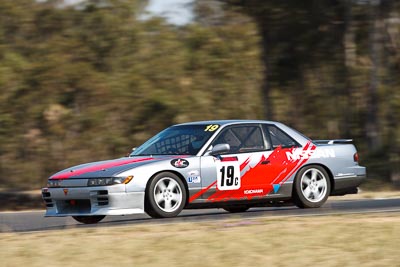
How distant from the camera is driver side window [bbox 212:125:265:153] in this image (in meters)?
12.3

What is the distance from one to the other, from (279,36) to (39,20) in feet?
29.6

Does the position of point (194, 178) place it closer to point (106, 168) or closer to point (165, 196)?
point (165, 196)

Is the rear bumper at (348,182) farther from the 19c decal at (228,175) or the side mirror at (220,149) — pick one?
the side mirror at (220,149)

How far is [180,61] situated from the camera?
30234 mm

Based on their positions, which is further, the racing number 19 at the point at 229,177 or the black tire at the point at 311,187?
Answer: the black tire at the point at 311,187

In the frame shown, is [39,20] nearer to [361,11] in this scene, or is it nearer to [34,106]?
[34,106]

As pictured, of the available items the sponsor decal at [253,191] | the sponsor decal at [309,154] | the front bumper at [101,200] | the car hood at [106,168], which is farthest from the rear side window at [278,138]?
the front bumper at [101,200]

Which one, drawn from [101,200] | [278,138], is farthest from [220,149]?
[101,200]

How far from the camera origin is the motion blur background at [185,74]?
79.6 ft

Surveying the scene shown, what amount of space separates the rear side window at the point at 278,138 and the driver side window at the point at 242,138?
0.18 m

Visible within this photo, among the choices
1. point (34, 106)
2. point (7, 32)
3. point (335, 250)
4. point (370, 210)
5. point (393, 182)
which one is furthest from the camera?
point (7, 32)

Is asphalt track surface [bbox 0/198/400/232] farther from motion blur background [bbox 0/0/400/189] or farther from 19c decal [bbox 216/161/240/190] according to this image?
motion blur background [bbox 0/0/400/189]

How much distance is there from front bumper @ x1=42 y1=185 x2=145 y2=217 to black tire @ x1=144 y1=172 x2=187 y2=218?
0.13 metres

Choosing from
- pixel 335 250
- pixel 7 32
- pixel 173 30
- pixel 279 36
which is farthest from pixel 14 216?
pixel 173 30
